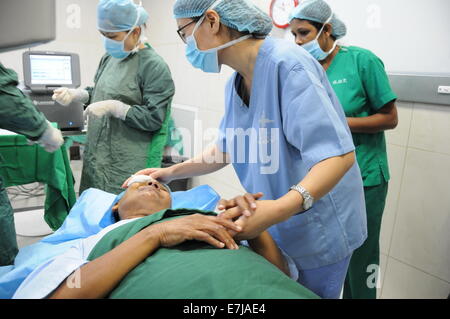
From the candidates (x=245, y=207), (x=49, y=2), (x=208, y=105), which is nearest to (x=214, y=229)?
(x=245, y=207)

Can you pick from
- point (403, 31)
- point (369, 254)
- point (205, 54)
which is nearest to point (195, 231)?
point (205, 54)

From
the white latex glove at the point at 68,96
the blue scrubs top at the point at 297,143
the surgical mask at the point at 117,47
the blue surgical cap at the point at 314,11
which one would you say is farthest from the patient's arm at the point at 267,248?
the white latex glove at the point at 68,96

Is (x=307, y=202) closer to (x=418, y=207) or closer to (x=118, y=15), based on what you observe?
(x=418, y=207)

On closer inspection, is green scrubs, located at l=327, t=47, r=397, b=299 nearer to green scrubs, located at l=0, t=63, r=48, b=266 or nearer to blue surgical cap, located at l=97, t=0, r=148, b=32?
blue surgical cap, located at l=97, t=0, r=148, b=32

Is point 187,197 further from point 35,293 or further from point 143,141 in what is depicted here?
point 35,293

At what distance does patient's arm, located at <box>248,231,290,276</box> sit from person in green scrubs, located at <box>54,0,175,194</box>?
1.11 meters

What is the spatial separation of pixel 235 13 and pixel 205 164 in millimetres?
572

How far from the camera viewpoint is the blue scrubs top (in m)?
0.92

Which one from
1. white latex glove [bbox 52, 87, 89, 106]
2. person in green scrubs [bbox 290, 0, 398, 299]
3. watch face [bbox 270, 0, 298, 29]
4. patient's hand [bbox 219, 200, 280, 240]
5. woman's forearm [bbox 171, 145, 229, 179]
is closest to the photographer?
patient's hand [bbox 219, 200, 280, 240]

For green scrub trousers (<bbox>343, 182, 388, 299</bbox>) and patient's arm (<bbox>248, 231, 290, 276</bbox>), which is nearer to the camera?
patient's arm (<bbox>248, 231, 290, 276</bbox>)

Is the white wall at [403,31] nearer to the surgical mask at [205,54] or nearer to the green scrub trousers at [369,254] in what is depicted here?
the green scrub trousers at [369,254]

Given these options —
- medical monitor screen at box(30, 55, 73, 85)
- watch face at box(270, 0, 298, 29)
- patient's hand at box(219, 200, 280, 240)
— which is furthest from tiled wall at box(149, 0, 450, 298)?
medical monitor screen at box(30, 55, 73, 85)

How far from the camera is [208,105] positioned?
3266 millimetres

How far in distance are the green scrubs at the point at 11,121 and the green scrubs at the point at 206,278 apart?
59 centimetres
